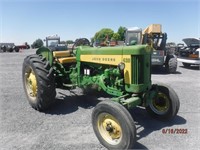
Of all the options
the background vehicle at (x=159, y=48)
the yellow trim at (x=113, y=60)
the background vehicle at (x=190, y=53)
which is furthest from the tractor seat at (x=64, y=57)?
the background vehicle at (x=190, y=53)

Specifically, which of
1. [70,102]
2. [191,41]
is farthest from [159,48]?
[70,102]

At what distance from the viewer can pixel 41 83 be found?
5125mm

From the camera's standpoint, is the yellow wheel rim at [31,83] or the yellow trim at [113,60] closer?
the yellow trim at [113,60]

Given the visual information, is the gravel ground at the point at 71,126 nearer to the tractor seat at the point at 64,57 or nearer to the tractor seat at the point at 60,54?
the tractor seat at the point at 64,57

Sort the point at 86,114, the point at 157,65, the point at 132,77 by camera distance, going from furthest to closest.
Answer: the point at 157,65 → the point at 86,114 → the point at 132,77

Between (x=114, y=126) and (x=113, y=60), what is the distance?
1340mm

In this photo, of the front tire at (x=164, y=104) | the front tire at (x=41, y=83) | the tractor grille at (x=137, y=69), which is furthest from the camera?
the front tire at (x=41, y=83)

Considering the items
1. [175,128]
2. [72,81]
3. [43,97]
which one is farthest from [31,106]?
[175,128]

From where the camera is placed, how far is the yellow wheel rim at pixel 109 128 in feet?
12.5

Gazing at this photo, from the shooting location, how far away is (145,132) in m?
4.29

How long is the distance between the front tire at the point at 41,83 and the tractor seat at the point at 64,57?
1.40 feet

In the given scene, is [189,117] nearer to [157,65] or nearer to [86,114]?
[86,114]

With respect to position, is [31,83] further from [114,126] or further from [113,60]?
[114,126]

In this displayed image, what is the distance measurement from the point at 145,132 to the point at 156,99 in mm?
967
